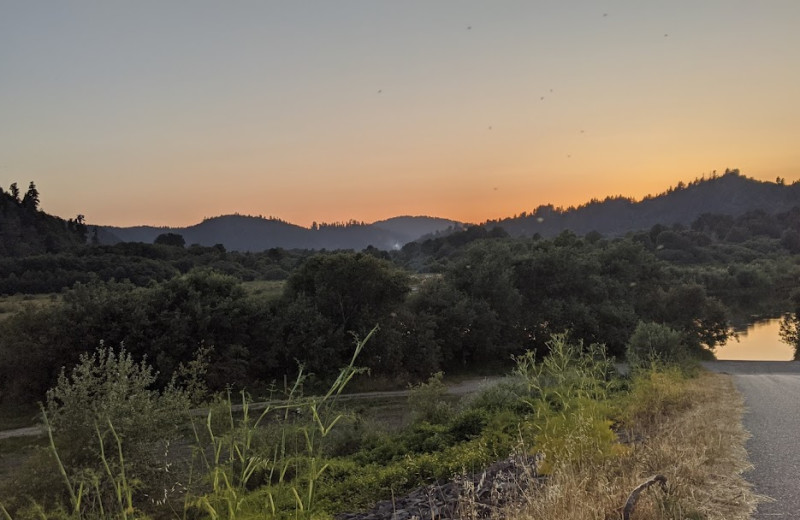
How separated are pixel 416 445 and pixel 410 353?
22688 mm

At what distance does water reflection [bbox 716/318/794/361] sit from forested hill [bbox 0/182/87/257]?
118 metres

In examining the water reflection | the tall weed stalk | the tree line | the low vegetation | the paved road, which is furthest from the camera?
the water reflection

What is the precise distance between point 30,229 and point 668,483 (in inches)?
5614

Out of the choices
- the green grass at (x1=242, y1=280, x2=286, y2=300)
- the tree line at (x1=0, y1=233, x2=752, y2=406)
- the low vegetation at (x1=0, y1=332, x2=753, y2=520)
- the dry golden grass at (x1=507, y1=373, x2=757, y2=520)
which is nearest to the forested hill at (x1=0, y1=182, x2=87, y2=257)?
the green grass at (x1=242, y1=280, x2=286, y2=300)

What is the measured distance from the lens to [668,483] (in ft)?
18.2

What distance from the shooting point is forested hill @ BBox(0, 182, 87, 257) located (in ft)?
349

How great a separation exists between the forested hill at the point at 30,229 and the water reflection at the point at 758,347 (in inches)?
4642

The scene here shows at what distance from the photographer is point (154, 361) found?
28531mm

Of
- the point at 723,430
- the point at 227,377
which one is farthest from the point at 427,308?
the point at 723,430

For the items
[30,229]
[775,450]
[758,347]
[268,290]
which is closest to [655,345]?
[775,450]

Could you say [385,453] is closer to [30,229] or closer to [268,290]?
[268,290]

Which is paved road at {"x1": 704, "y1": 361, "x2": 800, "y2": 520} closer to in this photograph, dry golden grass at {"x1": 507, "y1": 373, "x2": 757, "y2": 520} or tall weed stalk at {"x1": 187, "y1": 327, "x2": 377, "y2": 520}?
dry golden grass at {"x1": 507, "y1": 373, "x2": 757, "y2": 520}

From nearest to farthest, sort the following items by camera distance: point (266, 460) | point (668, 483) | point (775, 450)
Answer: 1. point (266, 460)
2. point (668, 483)
3. point (775, 450)

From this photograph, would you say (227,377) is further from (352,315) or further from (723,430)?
(723,430)
